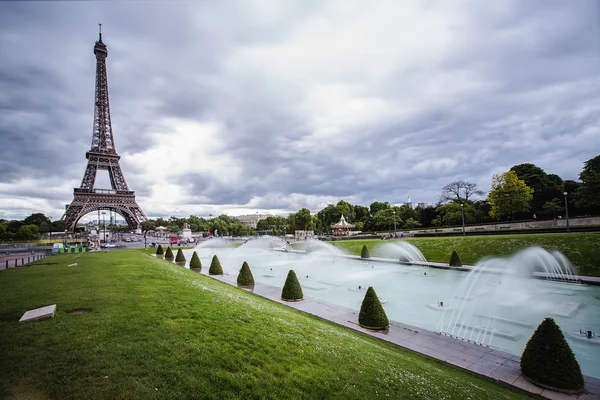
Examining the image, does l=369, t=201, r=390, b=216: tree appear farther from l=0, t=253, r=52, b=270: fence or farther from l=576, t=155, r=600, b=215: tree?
l=0, t=253, r=52, b=270: fence

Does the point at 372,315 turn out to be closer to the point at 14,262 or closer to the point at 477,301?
the point at 477,301

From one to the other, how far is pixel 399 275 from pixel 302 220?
74.6 meters

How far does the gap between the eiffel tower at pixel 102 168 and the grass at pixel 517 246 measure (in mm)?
65059

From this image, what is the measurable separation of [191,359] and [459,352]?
8.80m

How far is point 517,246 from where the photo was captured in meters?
29.1

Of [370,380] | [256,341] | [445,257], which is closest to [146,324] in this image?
[256,341]

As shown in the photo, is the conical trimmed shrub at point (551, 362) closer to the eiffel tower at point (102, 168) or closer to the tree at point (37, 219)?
the eiffel tower at point (102, 168)

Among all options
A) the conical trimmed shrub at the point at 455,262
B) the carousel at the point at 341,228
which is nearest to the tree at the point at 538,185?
the carousel at the point at 341,228

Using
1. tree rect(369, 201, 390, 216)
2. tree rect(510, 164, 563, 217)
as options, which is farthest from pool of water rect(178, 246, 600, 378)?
tree rect(369, 201, 390, 216)

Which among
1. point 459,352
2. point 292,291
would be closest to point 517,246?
point 459,352

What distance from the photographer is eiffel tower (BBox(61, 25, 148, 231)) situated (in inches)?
2734

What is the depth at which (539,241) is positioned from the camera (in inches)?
1109

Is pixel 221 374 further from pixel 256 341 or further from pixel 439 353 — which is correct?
pixel 439 353

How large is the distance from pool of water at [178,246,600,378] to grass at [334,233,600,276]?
194 inches
